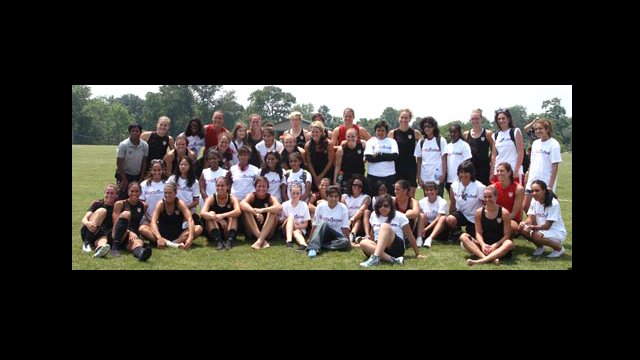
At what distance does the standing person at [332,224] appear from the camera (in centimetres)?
751

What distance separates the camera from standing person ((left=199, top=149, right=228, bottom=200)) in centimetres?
848

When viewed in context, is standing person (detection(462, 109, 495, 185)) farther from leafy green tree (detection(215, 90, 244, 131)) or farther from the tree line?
leafy green tree (detection(215, 90, 244, 131))

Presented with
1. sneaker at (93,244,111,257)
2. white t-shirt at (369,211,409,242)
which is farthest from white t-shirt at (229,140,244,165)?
white t-shirt at (369,211,409,242)

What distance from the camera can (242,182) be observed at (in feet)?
27.7

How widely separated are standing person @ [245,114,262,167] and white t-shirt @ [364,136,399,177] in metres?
2.12

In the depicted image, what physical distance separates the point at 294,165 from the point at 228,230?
1622mm

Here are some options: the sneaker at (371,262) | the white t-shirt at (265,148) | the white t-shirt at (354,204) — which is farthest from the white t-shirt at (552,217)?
the white t-shirt at (265,148)

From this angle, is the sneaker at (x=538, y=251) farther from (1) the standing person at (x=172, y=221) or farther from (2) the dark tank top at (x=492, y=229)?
(1) the standing person at (x=172, y=221)

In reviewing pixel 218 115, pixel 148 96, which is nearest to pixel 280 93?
pixel 148 96

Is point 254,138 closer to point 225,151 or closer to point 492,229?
point 225,151

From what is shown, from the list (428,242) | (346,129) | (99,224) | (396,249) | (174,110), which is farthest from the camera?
(174,110)

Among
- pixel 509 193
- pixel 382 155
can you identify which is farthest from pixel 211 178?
pixel 509 193

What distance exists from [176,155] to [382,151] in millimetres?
3721
